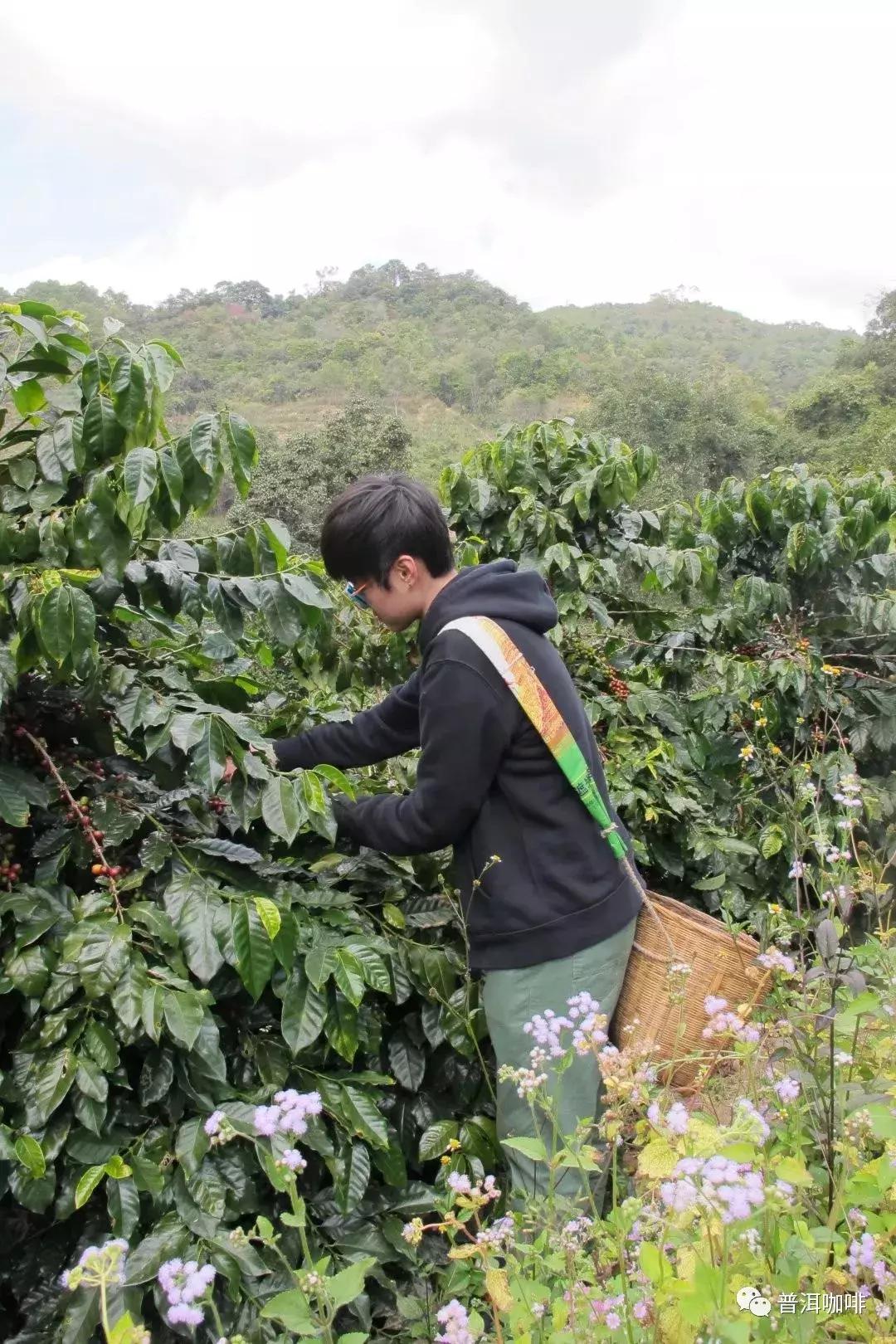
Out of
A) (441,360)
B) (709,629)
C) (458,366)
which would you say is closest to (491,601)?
(709,629)

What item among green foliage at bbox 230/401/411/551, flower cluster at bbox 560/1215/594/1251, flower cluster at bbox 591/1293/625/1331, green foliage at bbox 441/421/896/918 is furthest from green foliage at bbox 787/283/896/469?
flower cluster at bbox 591/1293/625/1331

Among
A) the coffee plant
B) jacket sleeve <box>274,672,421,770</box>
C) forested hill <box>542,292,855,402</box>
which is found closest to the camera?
the coffee plant

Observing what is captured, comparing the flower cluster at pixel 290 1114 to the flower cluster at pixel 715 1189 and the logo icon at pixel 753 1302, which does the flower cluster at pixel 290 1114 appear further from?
the logo icon at pixel 753 1302

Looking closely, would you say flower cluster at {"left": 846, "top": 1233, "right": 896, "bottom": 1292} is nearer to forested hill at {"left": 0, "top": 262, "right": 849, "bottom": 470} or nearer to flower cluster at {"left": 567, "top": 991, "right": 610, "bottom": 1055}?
flower cluster at {"left": 567, "top": 991, "right": 610, "bottom": 1055}

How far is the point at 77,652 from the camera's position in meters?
1.43

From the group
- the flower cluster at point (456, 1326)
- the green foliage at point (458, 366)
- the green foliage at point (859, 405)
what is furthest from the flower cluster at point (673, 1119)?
the green foliage at point (859, 405)

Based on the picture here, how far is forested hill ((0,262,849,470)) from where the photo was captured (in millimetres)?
34312

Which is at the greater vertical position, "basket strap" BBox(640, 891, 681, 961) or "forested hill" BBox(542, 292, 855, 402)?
"forested hill" BBox(542, 292, 855, 402)

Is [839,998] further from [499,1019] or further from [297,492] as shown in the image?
[297,492]

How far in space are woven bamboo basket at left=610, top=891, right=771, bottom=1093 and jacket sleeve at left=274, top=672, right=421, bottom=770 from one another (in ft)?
2.00

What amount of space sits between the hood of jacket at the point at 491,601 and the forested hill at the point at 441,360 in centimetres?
2594

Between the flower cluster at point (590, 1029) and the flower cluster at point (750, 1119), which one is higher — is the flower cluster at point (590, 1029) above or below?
below

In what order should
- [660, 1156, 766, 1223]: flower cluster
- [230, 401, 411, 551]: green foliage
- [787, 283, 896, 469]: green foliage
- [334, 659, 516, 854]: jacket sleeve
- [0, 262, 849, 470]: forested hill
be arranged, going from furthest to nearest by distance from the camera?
[0, 262, 849, 470]: forested hill < [787, 283, 896, 469]: green foliage < [230, 401, 411, 551]: green foliage < [334, 659, 516, 854]: jacket sleeve < [660, 1156, 766, 1223]: flower cluster

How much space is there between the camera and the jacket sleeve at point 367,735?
79.0 inches
